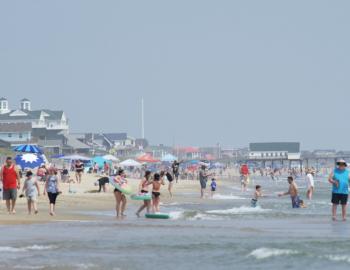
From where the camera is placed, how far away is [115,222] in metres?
21.2

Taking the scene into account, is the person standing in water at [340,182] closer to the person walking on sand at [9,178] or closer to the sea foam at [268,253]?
the sea foam at [268,253]

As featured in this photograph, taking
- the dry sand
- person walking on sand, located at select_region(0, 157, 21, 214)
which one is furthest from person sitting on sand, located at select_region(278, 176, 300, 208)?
person walking on sand, located at select_region(0, 157, 21, 214)

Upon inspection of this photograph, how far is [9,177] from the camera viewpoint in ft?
70.9

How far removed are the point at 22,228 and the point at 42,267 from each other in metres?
5.60

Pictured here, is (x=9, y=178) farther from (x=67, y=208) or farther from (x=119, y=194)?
(x=67, y=208)

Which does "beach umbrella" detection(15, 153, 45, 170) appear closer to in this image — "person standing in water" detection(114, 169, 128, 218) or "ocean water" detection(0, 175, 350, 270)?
"person standing in water" detection(114, 169, 128, 218)

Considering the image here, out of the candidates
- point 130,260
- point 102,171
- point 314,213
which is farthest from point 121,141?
point 130,260

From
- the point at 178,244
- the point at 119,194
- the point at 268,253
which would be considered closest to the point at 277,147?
the point at 119,194

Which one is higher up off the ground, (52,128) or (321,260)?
(52,128)

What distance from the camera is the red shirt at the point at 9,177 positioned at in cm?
2155

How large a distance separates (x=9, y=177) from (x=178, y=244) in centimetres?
671

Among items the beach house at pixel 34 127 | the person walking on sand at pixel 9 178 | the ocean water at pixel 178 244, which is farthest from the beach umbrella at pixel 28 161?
the beach house at pixel 34 127

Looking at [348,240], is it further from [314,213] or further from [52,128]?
[52,128]

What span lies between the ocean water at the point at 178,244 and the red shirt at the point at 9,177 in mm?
1834
